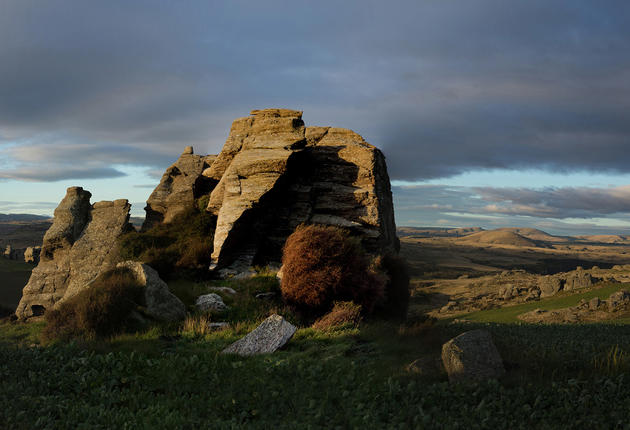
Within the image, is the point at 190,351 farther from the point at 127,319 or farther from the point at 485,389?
the point at 485,389

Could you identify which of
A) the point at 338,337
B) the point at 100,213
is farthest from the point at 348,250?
the point at 100,213

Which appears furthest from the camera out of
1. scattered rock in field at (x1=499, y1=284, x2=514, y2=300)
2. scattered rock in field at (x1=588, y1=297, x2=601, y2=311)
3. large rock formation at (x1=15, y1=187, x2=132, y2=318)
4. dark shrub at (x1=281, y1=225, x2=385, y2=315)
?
scattered rock in field at (x1=499, y1=284, x2=514, y2=300)

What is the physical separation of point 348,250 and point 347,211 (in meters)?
8.56

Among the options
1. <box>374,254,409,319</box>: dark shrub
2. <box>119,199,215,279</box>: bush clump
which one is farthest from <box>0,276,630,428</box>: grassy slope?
<box>374,254,409,319</box>: dark shrub

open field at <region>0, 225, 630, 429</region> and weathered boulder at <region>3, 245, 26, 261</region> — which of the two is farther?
weathered boulder at <region>3, 245, 26, 261</region>

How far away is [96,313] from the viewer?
16.2 meters

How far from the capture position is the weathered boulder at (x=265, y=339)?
13.2m

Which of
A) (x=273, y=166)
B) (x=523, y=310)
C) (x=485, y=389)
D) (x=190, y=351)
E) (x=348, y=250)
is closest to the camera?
(x=485, y=389)

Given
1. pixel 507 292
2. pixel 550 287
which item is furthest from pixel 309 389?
pixel 507 292

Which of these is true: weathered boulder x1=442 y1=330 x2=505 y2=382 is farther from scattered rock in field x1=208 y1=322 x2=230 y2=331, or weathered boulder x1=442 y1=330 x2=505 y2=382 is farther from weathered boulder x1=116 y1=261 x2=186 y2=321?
weathered boulder x1=116 y1=261 x2=186 y2=321

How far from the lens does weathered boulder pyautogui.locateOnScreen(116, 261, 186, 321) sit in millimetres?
18094

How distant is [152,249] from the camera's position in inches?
1056

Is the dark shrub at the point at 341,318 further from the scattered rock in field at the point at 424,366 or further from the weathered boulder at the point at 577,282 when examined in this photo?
the weathered boulder at the point at 577,282

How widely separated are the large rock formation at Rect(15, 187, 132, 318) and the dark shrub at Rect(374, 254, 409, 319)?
19408 mm
